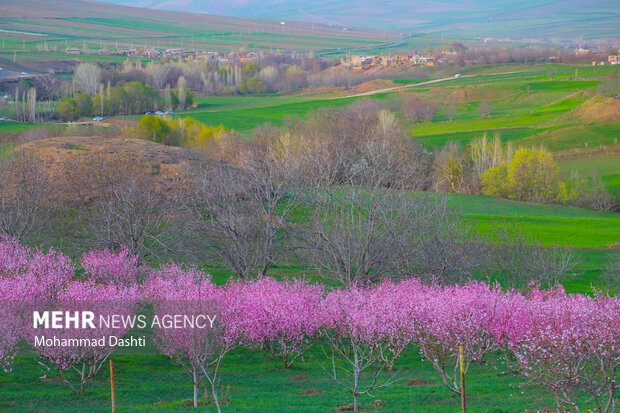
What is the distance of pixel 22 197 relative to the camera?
133 feet

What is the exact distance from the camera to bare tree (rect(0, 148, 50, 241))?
36875 millimetres

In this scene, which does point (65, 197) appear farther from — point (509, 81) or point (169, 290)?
point (509, 81)

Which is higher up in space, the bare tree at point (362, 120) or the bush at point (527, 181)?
the bare tree at point (362, 120)

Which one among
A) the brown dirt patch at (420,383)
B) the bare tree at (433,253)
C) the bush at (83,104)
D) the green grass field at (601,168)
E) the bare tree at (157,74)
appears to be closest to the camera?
the brown dirt patch at (420,383)

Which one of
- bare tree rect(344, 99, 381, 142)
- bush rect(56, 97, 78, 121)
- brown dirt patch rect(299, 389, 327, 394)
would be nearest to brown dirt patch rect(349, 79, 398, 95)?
bush rect(56, 97, 78, 121)

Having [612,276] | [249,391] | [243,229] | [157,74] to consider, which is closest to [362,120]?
[612,276]

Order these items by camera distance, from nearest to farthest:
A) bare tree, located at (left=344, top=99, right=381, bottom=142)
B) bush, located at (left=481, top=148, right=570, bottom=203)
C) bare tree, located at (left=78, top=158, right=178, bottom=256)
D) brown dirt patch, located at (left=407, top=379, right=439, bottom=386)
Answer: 1. brown dirt patch, located at (left=407, top=379, right=439, bottom=386)
2. bare tree, located at (left=78, top=158, right=178, bottom=256)
3. bush, located at (left=481, top=148, right=570, bottom=203)
4. bare tree, located at (left=344, top=99, right=381, bottom=142)

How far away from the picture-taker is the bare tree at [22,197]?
36875 mm

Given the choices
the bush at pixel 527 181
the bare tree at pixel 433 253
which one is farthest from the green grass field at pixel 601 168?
the bare tree at pixel 433 253

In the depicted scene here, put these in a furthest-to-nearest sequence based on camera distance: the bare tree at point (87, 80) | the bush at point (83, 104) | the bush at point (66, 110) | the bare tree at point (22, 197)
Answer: the bare tree at point (87, 80) → the bush at point (83, 104) → the bush at point (66, 110) → the bare tree at point (22, 197)

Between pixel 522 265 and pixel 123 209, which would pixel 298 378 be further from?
pixel 123 209

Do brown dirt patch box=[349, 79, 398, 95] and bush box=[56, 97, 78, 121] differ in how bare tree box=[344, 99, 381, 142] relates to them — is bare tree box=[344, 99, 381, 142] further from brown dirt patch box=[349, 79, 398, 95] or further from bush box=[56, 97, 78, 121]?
brown dirt patch box=[349, 79, 398, 95]

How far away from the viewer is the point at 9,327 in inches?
831

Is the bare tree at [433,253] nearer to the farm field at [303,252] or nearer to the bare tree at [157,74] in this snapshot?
the farm field at [303,252]
